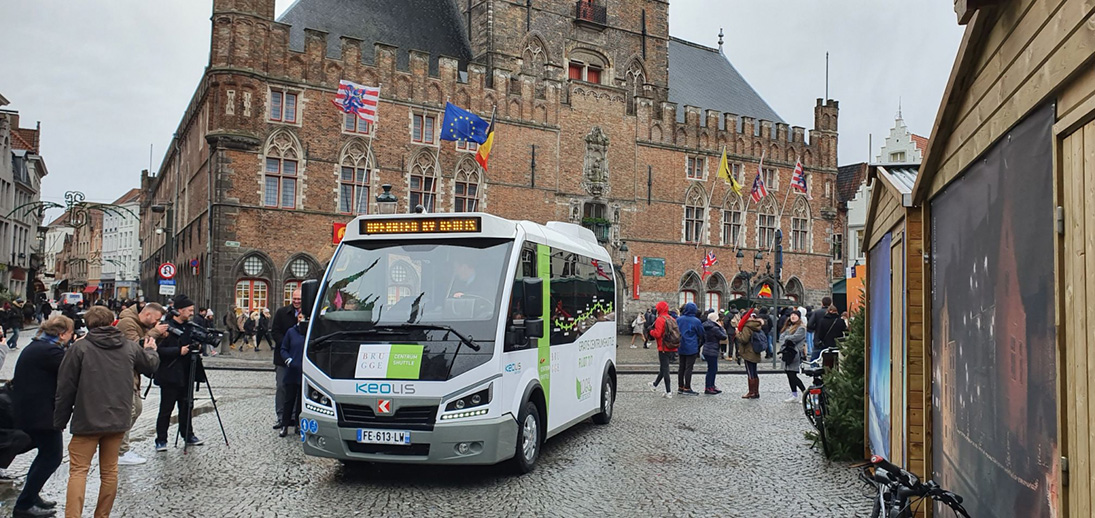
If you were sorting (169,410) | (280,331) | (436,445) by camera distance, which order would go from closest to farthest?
1. (436,445)
2. (169,410)
3. (280,331)

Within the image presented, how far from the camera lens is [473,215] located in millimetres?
8195

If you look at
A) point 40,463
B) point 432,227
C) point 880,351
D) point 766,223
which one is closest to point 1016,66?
point 880,351

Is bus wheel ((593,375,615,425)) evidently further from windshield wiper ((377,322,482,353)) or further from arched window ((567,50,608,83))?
arched window ((567,50,608,83))

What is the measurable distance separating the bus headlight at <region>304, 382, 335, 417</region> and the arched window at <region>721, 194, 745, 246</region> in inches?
1416

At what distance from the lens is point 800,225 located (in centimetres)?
4519

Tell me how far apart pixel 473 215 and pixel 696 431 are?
15.7 feet

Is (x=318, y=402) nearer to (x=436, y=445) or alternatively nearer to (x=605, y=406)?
(x=436, y=445)

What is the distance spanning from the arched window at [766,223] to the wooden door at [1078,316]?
135 feet

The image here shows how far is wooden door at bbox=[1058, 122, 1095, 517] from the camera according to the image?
300cm

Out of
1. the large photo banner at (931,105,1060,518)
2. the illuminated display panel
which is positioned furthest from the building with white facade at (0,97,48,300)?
the large photo banner at (931,105,1060,518)

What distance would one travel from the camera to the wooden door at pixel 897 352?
6.19m

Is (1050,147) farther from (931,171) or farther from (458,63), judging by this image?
(458,63)

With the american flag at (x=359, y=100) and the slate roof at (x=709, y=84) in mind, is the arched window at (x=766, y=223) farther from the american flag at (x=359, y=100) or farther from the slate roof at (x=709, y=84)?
the american flag at (x=359, y=100)

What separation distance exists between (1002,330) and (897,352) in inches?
102
